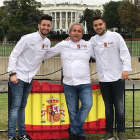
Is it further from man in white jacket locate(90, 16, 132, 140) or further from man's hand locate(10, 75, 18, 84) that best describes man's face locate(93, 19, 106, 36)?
man's hand locate(10, 75, 18, 84)

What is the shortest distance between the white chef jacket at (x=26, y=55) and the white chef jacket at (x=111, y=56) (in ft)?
2.96

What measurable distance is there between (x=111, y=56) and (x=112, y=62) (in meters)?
0.09

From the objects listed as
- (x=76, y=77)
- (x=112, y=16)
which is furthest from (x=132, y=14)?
(x=76, y=77)

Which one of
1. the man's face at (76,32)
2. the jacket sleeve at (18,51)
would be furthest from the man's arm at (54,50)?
the jacket sleeve at (18,51)

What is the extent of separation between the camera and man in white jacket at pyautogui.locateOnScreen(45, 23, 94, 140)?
4.65m

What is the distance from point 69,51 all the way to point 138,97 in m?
5.79

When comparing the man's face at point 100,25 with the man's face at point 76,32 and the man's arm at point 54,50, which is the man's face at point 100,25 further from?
the man's arm at point 54,50

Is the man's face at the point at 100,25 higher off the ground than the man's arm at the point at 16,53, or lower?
higher

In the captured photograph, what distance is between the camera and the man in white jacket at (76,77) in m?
4.65

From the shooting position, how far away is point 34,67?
476cm

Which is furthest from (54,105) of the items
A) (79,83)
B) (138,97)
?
(138,97)

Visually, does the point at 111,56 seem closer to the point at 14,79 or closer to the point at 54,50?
the point at 54,50

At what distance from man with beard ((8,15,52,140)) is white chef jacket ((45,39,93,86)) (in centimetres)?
36

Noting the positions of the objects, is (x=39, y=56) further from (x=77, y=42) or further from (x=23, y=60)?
(x=77, y=42)
